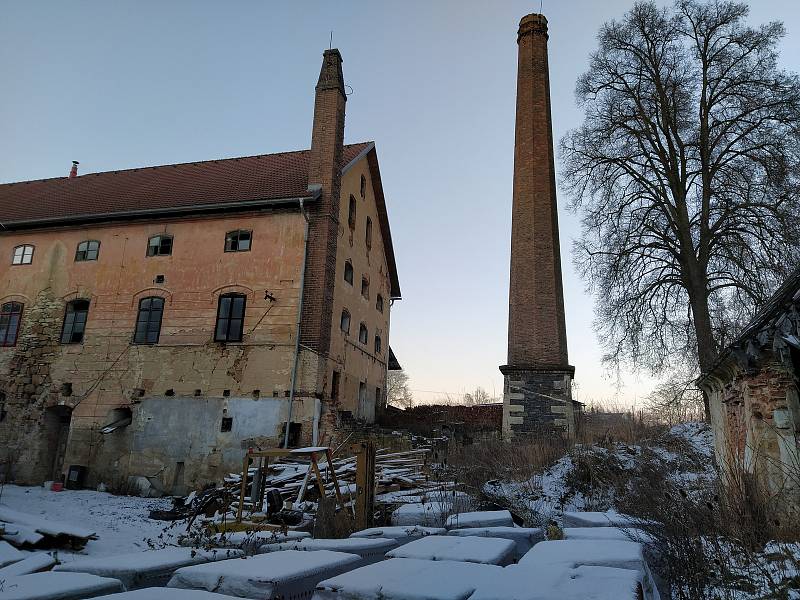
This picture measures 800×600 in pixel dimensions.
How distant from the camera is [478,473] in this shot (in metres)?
10.4

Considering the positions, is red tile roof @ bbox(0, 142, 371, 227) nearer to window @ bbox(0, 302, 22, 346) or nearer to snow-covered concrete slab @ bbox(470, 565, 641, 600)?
window @ bbox(0, 302, 22, 346)

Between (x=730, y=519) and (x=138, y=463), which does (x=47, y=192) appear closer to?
(x=138, y=463)

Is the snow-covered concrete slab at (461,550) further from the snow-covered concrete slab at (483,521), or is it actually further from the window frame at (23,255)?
the window frame at (23,255)

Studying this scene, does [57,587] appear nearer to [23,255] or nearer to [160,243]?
[160,243]

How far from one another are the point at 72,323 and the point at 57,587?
1913 cm

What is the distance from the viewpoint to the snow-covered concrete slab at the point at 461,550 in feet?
9.53

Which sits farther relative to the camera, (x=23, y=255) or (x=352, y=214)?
(x=352, y=214)

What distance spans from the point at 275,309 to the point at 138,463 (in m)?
5.99

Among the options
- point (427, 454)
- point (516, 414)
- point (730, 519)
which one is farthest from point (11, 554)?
point (516, 414)

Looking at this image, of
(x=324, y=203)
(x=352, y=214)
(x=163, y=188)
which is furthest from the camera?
(x=163, y=188)

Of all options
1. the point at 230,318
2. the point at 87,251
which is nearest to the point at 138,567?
the point at 230,318

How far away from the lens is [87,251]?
19312mm

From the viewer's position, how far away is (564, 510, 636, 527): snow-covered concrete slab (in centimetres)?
484

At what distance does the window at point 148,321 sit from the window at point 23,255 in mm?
5321
